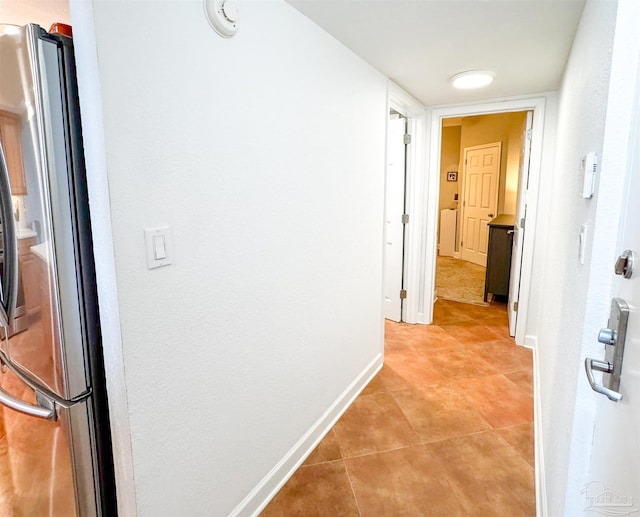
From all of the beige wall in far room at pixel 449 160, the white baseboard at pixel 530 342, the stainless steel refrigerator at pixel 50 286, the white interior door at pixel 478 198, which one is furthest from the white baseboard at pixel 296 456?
the beige wall in far room at pixel 449 160

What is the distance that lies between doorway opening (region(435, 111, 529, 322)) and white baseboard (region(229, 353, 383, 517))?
2.51 meters

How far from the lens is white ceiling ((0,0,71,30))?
149 cm

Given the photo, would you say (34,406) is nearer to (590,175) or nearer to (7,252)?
(7,252)

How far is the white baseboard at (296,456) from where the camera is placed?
5.20 feet

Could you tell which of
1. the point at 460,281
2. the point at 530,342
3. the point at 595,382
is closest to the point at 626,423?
the point at 595,382

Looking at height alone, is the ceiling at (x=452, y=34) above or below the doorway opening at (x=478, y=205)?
above

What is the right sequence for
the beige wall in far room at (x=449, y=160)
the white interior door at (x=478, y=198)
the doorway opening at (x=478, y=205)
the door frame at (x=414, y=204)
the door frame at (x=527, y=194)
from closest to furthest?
the door frame at (x=527, y=194) < the door frame at (x=414, y=204) < the doorway opening at (x=478, y=205) < the white interior door at (x=478, y=198) < the beige wall in far room at (x=449, y=160)

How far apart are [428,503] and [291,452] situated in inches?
25.6

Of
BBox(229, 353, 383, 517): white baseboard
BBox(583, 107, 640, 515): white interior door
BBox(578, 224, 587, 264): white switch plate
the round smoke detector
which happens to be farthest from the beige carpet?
the round smoke detector

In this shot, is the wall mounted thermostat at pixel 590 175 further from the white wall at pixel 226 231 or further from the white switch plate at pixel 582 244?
the white wall at pixel 226 231

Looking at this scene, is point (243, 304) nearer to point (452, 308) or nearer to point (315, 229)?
point (315, 229)

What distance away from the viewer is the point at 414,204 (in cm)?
358

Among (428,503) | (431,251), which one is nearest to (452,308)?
(431,251)

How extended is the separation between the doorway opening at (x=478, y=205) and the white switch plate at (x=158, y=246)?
3.94 m
